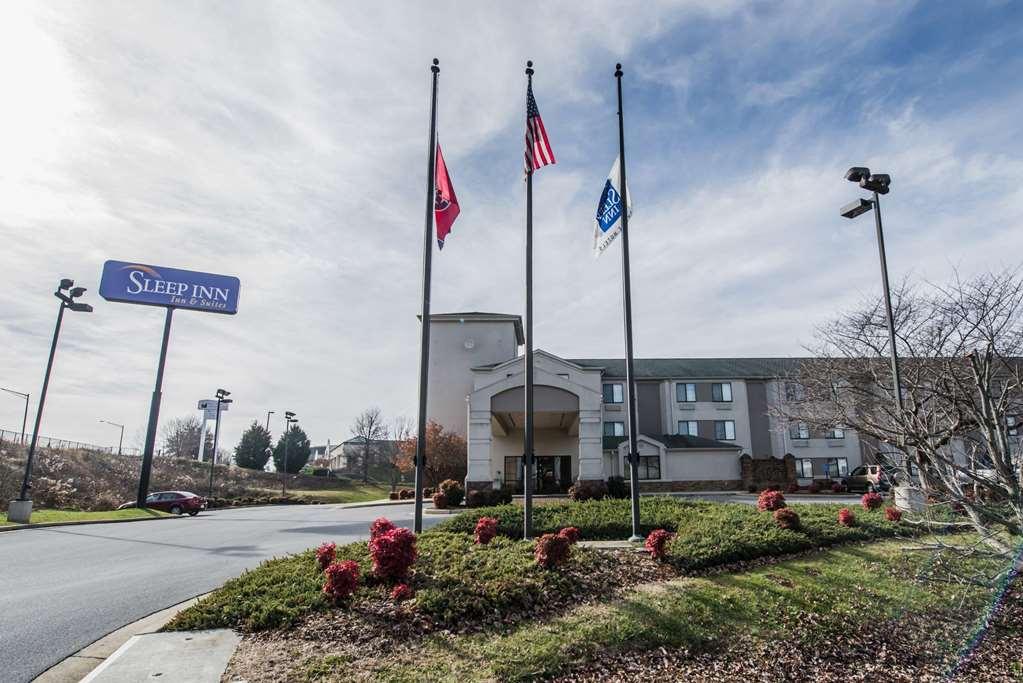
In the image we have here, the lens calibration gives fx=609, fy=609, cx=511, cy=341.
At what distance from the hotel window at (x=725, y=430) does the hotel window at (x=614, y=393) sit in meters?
7.31

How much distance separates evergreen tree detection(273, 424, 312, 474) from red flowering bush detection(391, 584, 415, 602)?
225 ft

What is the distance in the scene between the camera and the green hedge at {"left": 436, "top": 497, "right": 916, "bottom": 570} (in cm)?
1066

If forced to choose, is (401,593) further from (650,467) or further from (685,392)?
(685,392)

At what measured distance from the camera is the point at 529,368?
12.2 m

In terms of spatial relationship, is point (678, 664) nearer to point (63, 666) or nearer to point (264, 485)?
point (63, 666)

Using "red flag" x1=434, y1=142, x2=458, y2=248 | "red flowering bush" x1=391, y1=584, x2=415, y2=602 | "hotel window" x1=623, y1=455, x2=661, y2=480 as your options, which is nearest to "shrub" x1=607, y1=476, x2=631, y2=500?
"hotel window" x1=623, y1=455, x2=661, y2=480

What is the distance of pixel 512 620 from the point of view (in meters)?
7.75

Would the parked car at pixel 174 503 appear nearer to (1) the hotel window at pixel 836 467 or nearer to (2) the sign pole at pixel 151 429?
(2) the sign pole at pixel 151 429

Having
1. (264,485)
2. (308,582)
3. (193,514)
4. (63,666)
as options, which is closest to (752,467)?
(193,514)

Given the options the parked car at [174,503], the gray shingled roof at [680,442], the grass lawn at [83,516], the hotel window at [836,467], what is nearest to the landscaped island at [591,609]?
the grass lawn at [83,516]

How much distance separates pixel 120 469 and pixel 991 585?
57958mm

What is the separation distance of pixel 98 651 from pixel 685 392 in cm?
4338

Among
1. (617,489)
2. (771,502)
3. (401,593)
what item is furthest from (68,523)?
(771,502)

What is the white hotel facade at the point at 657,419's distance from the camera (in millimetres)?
38438
